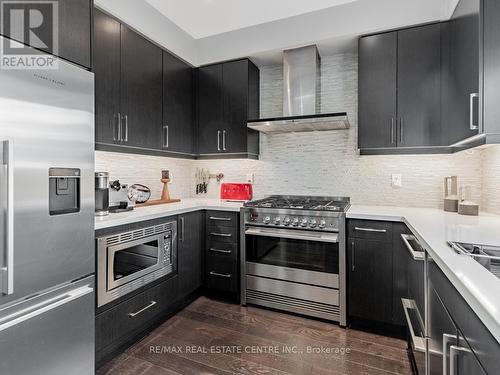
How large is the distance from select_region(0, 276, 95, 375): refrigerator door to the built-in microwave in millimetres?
177

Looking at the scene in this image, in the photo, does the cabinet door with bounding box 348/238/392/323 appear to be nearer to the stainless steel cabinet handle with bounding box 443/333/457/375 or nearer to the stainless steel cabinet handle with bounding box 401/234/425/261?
the stainless steel cabinet handle with bounding box 401/234/425/261

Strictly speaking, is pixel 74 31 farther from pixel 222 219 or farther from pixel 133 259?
pixel 222 219

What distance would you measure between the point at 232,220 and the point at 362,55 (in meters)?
1.86

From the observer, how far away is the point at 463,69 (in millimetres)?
1816

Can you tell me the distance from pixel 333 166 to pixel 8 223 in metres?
2.54

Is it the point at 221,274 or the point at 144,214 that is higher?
the point at 144,214

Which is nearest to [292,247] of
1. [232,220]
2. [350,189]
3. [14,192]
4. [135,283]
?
[232,220]

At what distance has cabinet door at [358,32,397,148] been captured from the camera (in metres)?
2.37

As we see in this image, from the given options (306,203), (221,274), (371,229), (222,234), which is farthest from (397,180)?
(221,274)

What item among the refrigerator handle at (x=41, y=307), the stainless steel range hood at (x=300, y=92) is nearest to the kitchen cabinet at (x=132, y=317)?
the refrigerator handle at (x=41, y=307)

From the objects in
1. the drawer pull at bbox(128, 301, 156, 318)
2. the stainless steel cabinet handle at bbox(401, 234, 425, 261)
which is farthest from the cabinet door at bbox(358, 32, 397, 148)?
the drawer pull at bbox(128, 301, 156, 318)

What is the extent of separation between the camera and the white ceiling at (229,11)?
7.98 feet

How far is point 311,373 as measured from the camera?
1747mm

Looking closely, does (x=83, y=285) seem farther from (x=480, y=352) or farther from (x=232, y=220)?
(x=480, y=352)
